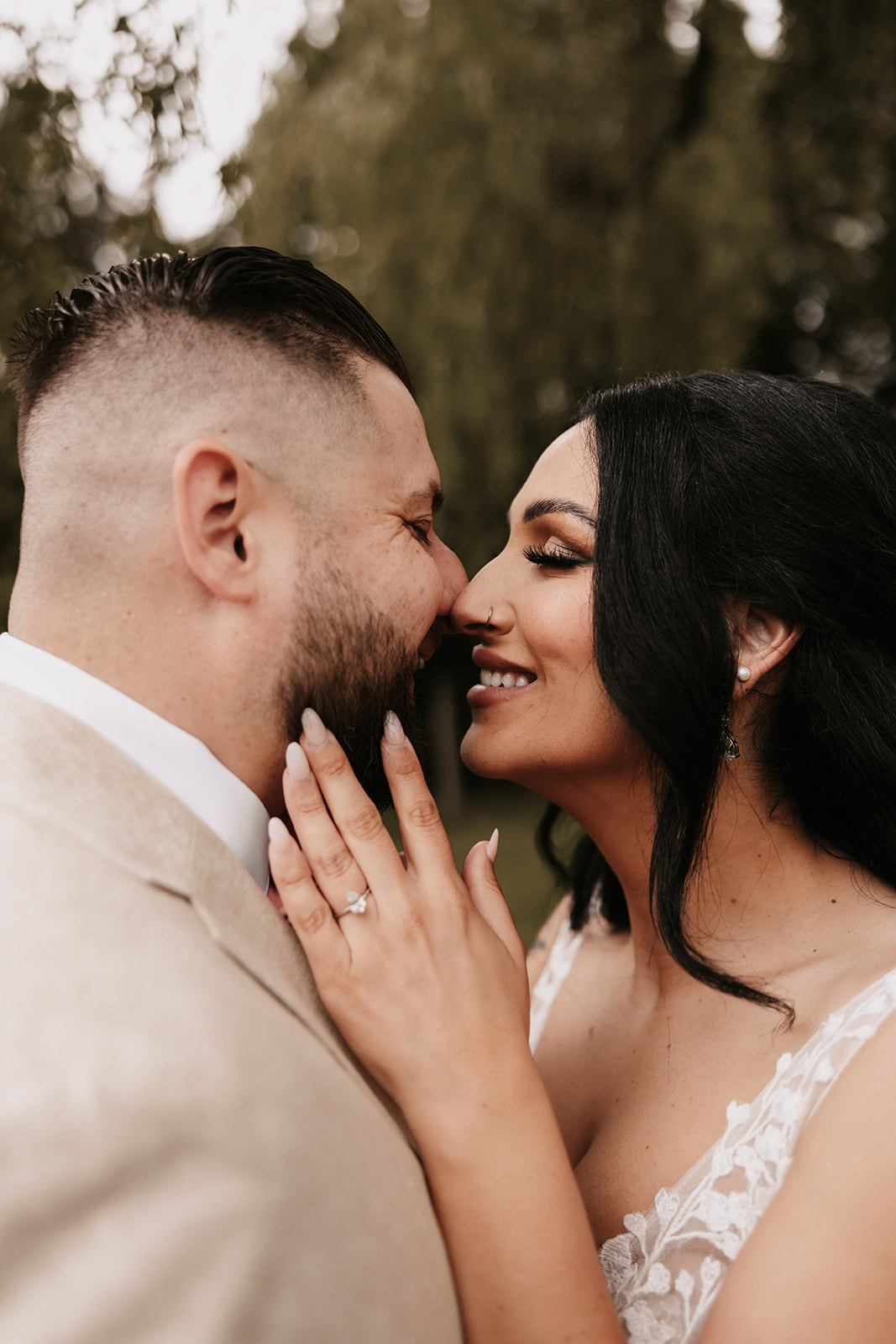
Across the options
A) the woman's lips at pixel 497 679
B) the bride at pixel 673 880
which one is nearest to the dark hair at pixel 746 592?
the bride at pixel 673 880

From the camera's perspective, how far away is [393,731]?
2.03 m

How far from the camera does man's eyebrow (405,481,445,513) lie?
7.13 feet

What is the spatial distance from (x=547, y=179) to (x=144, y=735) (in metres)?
7.25

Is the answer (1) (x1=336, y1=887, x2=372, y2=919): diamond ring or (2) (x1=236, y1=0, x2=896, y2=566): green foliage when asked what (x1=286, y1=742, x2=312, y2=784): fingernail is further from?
(2) (x1=236, y1=0, x2=896, y2=566): green foliage

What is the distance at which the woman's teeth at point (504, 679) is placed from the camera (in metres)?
2.58

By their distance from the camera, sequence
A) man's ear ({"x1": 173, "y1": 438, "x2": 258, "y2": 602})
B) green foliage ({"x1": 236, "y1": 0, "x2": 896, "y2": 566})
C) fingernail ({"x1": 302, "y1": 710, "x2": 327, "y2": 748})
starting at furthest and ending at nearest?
green foliage ({"x1": 236, "y1": 0, "x2": 896, "y2": 566})
fingernail ({"x1": 302, "y1": 710, "x2": 327, "y2": 748})
man's ear ({"x1": 173, "y1": 438, "x2": 258, "y2": 602})

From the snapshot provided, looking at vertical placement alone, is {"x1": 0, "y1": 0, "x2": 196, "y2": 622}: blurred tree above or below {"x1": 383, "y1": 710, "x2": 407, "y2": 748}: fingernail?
above

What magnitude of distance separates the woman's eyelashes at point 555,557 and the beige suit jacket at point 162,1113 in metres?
1.18

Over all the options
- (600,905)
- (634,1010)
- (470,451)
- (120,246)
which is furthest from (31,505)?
(470,451)

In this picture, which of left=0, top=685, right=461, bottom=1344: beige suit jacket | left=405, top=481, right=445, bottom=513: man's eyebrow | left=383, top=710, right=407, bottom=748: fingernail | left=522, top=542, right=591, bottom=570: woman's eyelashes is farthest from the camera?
left=522, top=542, right=591, bottom=570: woman's eyelashes

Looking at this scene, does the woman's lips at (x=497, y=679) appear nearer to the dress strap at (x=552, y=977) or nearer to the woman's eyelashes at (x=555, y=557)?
the woman's eyelashes at (x=555, y=557)

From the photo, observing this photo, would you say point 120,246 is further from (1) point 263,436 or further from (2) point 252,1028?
(2) point 252,1028

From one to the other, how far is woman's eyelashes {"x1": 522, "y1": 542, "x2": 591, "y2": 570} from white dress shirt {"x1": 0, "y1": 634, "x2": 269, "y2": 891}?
3.31ft

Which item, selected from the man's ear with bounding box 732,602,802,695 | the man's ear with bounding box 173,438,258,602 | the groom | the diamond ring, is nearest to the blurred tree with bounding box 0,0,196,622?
the groom
